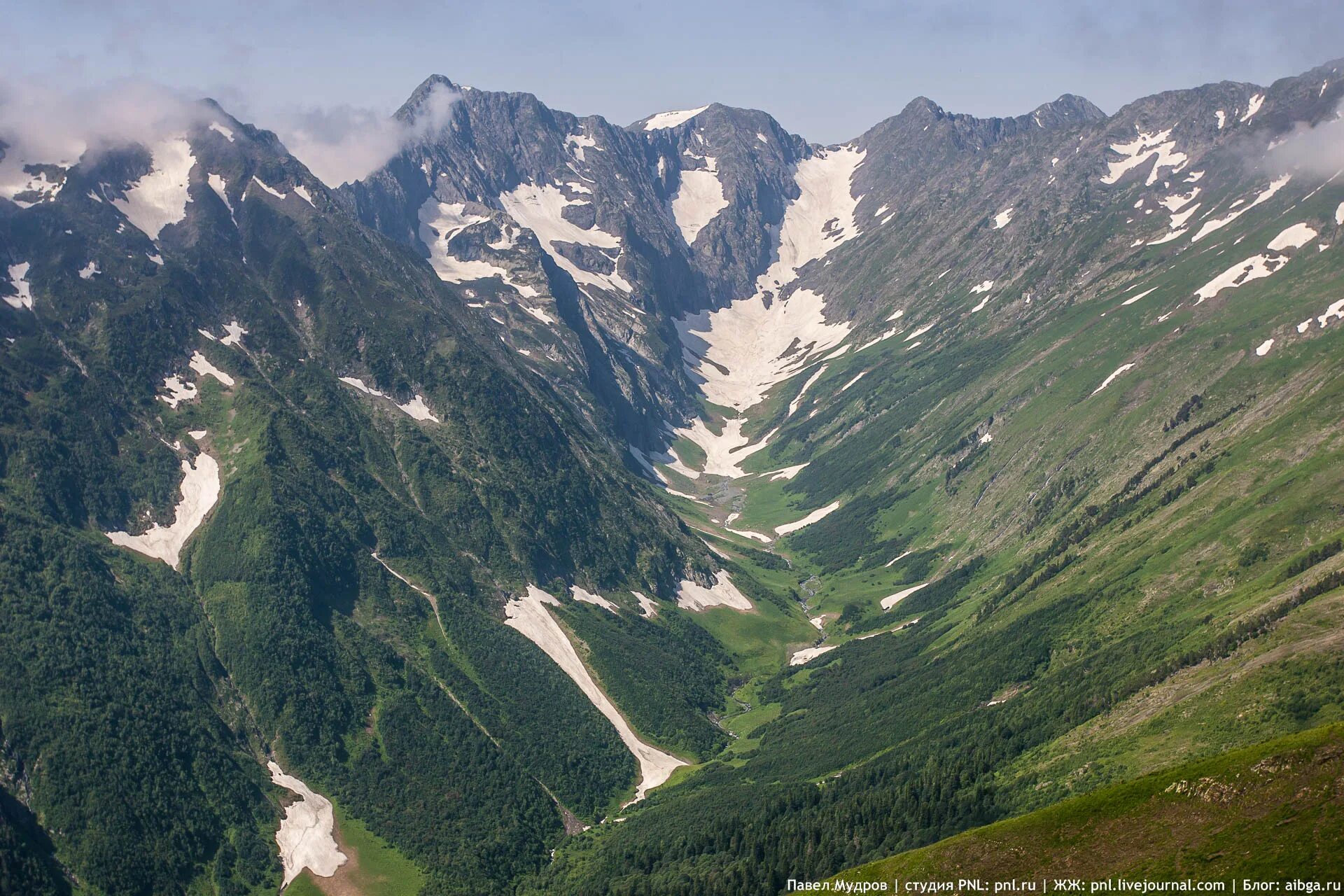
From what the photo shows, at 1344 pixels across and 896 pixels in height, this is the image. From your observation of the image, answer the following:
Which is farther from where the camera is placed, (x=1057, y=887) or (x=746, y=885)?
(x=746, y=885)

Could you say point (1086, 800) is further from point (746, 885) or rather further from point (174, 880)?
point (174, 880)

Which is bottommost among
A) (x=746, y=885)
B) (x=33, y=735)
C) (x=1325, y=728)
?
(x=746, y=885)

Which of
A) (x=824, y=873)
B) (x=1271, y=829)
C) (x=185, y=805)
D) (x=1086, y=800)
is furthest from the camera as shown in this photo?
(x=185, y=805)

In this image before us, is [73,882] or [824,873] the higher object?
[73,882]

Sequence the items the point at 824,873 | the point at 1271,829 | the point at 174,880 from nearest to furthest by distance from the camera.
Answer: the point at 1271,829, the point at 824,873, the point at 174,880

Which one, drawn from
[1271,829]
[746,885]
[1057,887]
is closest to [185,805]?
[746,885]

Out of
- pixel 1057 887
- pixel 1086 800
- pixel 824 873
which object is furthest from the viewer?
pixel 824 873

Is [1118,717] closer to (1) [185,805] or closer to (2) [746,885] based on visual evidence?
(2) [746,885]

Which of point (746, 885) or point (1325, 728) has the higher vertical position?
point (1325, 728)

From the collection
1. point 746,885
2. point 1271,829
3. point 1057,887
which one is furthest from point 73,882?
point 1271,829
